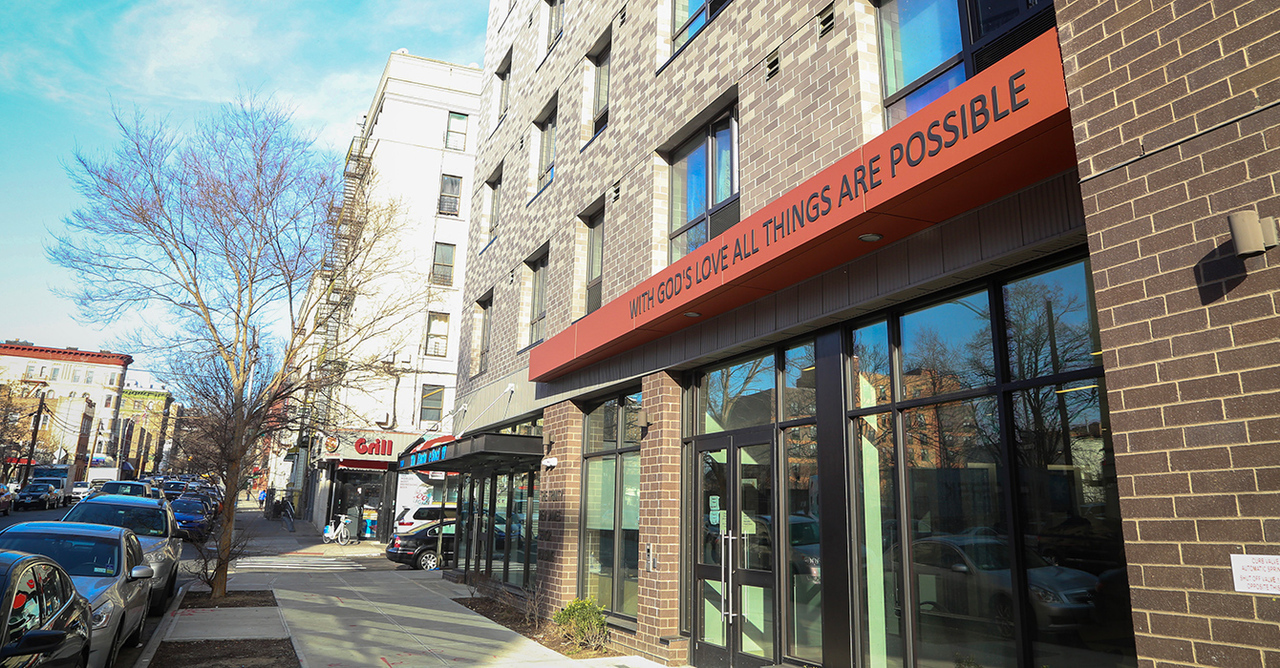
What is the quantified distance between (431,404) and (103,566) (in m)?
25.1

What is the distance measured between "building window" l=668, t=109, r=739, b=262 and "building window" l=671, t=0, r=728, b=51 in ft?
5.07

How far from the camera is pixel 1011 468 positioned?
229 inches

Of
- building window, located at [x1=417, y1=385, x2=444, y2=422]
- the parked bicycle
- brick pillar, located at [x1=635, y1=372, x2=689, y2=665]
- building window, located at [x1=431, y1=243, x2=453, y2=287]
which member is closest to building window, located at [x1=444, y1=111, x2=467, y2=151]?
building window, located at [x1=431, y1=243, x2=453, y2=287]

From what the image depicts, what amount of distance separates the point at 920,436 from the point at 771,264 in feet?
6.89

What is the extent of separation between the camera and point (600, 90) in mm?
14562

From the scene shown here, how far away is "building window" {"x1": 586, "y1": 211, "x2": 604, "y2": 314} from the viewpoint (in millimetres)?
13297

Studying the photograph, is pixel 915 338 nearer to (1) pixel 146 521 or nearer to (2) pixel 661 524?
(2) pixel 661 524

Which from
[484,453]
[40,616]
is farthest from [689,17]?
[40,616]

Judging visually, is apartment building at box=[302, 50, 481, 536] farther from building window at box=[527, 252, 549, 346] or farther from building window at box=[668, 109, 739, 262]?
building window at box=[668, 109, 739, 262]

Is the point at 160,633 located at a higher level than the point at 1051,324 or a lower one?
lower

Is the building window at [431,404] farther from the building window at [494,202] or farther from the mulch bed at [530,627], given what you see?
the mulch bed at [530,627]

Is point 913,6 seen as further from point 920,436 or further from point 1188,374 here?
point 1188,374

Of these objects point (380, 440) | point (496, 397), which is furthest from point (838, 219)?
point (380, 440)

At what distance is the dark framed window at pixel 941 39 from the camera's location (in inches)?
251
